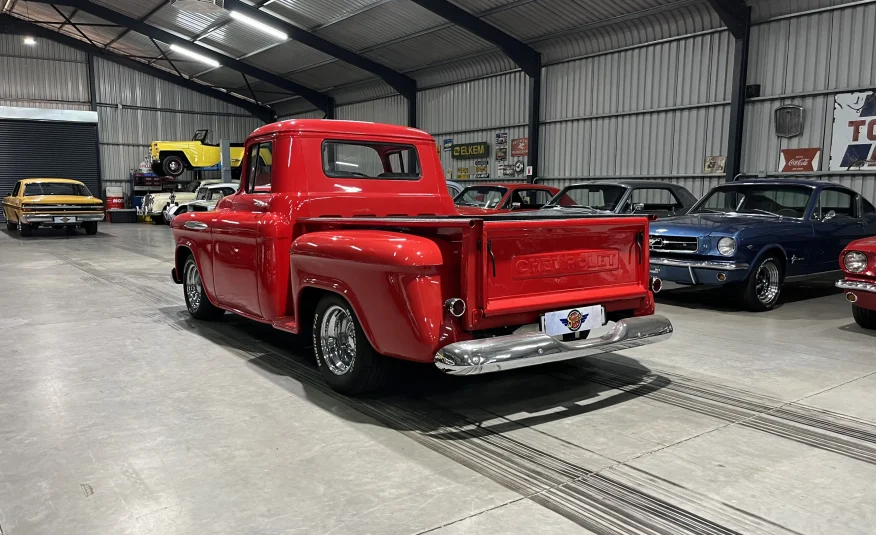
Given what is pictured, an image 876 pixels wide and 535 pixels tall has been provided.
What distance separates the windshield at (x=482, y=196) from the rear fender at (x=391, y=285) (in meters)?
7.66

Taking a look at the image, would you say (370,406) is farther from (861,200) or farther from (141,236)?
(141,236)

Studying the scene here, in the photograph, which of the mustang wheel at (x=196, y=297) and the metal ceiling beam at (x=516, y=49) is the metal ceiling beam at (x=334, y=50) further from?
the mustang wheel at (x=196, y=297)

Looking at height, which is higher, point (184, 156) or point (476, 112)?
point (476, 112)

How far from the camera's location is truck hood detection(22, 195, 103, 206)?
55.4 ft

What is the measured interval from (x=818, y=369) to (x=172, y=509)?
4.69m

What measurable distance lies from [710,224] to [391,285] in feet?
17.5

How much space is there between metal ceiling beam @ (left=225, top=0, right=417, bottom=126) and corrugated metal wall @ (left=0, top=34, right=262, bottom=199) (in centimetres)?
1231

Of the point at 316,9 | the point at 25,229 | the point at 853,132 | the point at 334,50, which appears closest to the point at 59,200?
the point at 25,229

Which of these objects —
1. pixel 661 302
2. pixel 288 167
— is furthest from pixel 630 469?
pixel 661 302

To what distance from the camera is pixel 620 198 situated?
9586 mm

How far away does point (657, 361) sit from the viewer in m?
5.21

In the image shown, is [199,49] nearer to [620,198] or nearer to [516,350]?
[620,198]

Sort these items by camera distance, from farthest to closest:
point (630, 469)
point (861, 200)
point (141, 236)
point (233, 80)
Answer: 1. point (233, 80)
2. point (141, 236)
3. point (861, 200)
4. point (630, 469)

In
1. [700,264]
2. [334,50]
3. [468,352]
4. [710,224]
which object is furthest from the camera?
[334,50]
